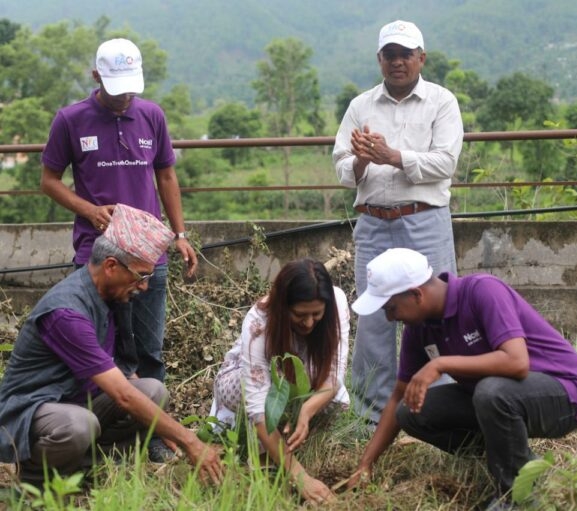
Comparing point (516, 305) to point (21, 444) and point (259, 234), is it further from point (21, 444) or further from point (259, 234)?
point (259, 234)

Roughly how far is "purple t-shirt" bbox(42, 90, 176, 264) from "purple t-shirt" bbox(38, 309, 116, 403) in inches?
31.8

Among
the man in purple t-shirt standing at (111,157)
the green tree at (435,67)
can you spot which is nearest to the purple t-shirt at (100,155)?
the man in purple t-shirt standing at (111,157)

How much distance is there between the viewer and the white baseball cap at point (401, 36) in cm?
434

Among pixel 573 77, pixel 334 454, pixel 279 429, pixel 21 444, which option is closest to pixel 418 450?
pixel 334 454

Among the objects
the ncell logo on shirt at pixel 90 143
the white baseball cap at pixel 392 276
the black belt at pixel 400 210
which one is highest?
the ncell logo on shirt at pixel 90 143

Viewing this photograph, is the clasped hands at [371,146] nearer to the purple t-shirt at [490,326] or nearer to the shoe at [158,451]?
the purple t-shirt at [490,326]

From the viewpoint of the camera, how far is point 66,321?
3572mm

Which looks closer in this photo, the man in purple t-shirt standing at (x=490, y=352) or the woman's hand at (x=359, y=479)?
the man in purple t-shirt standing at (x=490, y=352)

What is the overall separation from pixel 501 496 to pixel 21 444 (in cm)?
178

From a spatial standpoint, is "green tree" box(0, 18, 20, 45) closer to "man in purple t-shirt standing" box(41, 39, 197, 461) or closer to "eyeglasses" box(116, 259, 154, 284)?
"man in purple t-shirt standing" box(41, 39, 197, 461)

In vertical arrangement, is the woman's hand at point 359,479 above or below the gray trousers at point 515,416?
below

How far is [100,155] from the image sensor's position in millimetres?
4367

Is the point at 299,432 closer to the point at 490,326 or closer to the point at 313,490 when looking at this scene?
the point at 313,490

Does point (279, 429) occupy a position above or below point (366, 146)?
below
